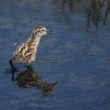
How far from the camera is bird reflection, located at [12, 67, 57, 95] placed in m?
13.9

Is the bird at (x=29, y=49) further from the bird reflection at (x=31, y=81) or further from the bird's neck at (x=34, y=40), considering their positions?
the bird reflection at (x=31, y=81)

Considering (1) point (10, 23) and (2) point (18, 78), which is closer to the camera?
(2) point (18, 78)

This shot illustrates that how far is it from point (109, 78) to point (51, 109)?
6.78ft

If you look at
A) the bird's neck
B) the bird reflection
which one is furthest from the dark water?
the bird's neck

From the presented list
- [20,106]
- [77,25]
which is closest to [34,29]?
[77,25]

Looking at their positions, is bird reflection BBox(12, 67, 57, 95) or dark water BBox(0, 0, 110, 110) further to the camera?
bird reflection BBox(12, 67, 57, 95)

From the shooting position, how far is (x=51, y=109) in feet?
42.4

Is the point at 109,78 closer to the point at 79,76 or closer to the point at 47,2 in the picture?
the point at 79,76

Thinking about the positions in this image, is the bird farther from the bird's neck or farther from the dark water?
the dark water

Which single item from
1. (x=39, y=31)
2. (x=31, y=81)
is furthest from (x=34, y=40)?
(x=31, y=81)

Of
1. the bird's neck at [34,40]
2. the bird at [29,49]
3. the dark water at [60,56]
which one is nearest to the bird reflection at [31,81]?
the dark water at [60,56]

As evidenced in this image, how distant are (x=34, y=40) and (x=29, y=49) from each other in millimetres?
354

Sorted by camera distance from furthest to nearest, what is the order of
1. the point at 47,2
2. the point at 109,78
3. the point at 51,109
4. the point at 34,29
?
1. the point at 47,2
2. the point at 34,29
3. the point at 109,78
4. the point at 51,109

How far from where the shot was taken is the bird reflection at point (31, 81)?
1393 cm
